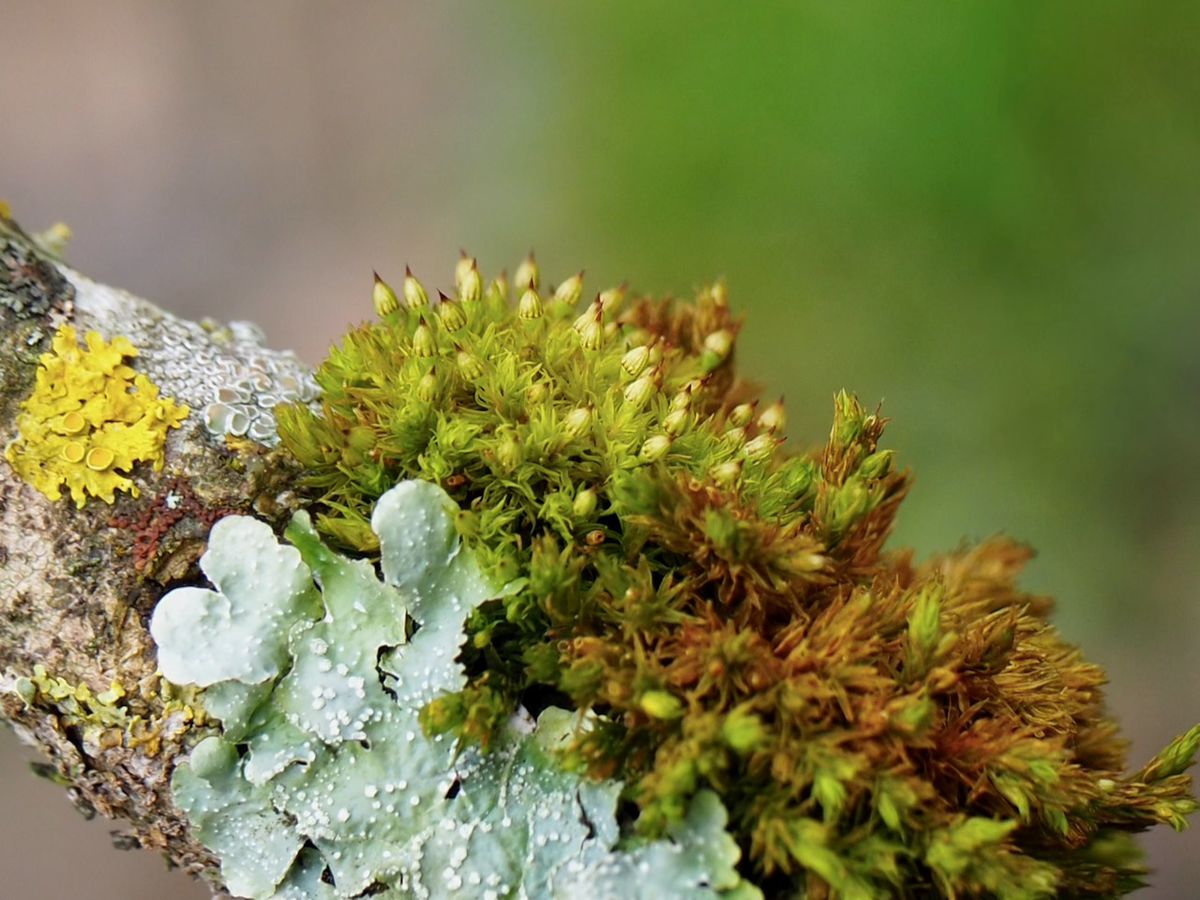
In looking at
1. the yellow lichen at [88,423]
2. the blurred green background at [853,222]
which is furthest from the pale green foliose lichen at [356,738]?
the blurred green background at [853,222]

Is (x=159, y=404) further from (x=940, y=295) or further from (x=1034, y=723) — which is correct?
(x=940, y=295)

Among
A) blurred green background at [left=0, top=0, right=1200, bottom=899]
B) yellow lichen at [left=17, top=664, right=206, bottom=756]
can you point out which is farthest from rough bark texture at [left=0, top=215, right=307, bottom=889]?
blurred green background at [left=0, top=0, right=1200, bottom=899]

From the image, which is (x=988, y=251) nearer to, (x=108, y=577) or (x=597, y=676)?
(x=597, y=676)

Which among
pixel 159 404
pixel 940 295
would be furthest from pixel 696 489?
pixel 940 295

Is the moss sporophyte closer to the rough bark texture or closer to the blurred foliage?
the rough bark texture

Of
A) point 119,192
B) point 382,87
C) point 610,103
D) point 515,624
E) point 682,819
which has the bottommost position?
point 682,819

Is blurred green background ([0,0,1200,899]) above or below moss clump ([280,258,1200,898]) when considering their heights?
above
